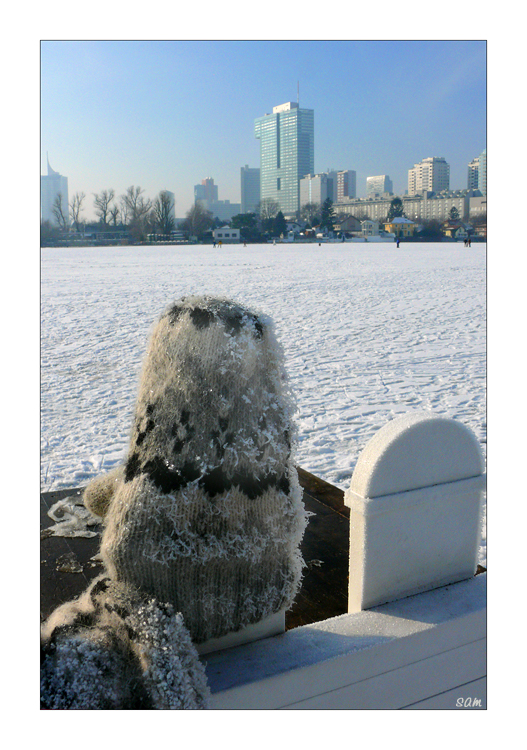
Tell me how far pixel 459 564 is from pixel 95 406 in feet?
15.3

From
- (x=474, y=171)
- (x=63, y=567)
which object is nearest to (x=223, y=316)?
(x=63, y=567)

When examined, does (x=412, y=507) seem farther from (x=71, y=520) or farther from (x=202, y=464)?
(x=71, y=520)

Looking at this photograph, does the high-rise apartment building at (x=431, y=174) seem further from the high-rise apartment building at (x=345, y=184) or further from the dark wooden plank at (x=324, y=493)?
the dark wooden plank at (x=324, y=493)

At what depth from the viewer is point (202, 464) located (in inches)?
58.9

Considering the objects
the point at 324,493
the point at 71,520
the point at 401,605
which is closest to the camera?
the point at 401,605

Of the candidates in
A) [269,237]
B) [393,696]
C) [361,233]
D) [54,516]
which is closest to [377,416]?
[54,516]

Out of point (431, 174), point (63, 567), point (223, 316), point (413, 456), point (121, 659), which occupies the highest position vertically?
point (431, 174)

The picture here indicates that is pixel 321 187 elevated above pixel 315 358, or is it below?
above

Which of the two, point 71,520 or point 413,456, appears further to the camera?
point 71,520

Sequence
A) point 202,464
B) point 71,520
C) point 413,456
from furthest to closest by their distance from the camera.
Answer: point 71,520 → point 413,456 → point 202,464

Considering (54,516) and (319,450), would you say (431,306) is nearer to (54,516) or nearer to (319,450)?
(319,450)

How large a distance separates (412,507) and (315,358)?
6.38m

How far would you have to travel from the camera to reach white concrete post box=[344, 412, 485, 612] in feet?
6.20

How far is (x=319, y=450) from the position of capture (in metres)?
4.78
